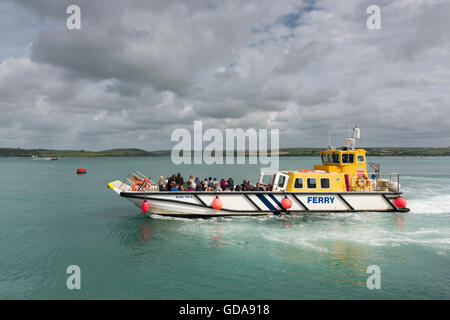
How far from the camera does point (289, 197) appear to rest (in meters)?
13.9

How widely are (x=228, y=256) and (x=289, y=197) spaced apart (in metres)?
5.72

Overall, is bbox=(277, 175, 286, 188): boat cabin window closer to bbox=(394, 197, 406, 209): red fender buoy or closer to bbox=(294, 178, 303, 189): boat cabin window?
bbox=(294, 178, 303, 189): boat cabin window

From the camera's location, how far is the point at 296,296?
6965 millimetres

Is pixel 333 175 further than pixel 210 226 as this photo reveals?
Yes

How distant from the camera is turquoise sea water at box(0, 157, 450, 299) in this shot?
7.33 m

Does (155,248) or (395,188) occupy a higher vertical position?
(395,188)

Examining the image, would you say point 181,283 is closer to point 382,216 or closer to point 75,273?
point 75,273

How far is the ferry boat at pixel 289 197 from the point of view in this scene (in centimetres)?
1370

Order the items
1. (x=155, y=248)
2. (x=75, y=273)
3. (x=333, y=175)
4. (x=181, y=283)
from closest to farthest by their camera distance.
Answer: (x=181, y=283)
(x=75, y=273)
(x=155, y=248)
(x=333, y=175)

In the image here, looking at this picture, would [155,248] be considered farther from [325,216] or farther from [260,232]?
[325,216]

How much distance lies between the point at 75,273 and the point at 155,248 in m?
2.90

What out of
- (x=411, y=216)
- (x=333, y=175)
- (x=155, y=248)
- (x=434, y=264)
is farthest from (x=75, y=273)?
(x=411, y=216)

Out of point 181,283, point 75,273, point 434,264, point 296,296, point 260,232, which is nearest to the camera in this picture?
point 296,296
